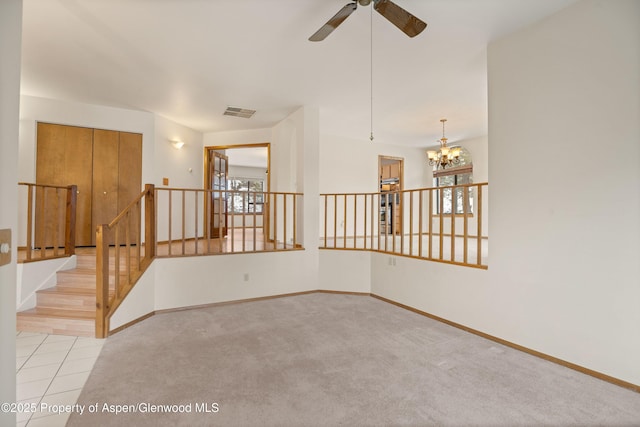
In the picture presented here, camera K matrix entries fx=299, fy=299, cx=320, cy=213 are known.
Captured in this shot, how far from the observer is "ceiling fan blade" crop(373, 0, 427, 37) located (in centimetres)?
216

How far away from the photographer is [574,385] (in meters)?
2.28

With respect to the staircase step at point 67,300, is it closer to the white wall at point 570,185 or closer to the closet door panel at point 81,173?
the closet door panel at point 81,173

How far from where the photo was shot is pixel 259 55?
134 inches

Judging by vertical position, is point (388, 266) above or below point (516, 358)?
above

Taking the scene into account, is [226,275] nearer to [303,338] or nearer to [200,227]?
[303,338]

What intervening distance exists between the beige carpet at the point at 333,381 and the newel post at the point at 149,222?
3.20 ft

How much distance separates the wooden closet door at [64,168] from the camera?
4805mm

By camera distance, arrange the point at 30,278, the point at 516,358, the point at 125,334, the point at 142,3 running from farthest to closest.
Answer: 1. the point at 30,278
2. the point at 125,334
3. the point at 516,358
4. the point at 142,3

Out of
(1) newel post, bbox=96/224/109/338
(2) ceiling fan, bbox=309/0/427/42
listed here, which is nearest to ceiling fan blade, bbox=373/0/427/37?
(2) ceiling fan, bbox=309/0/427/42

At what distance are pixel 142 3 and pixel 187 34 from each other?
1.59 ft

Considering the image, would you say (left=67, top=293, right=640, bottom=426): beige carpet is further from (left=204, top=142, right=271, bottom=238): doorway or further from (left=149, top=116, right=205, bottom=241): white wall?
(left=149, top=116, right=205, bottom=241): white wall

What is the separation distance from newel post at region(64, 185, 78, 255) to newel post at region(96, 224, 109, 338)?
1577 millimetres

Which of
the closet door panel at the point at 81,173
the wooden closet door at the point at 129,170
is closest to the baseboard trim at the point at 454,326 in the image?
the wooden closet door at the point at 129,170

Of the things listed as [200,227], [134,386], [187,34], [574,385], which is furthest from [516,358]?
[200,227]
